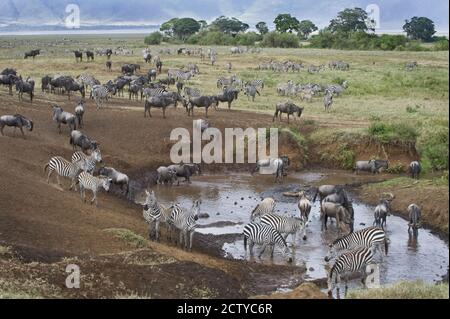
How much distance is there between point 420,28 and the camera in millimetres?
102500

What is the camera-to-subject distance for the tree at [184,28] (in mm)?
108500

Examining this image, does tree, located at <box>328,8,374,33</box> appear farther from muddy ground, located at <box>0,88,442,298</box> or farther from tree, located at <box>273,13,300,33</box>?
muddy ground, located at <box>0,88,442,298</box>

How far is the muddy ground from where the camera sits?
40.7 feet

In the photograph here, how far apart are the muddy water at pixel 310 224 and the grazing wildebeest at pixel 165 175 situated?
0.30 m

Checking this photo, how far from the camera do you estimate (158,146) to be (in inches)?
1172

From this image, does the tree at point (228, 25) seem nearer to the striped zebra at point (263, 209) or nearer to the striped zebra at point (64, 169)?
the striped zebra at point (64, 169)

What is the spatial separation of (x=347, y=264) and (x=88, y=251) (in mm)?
5444

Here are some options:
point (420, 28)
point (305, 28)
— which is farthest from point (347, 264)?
point (305, 28)

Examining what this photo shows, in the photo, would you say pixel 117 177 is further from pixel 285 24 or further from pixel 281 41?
pixel 285 24

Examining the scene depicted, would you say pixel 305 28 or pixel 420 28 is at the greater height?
pixel 420 28

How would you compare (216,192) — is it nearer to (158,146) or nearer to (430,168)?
(158,146)

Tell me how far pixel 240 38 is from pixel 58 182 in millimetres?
70504
